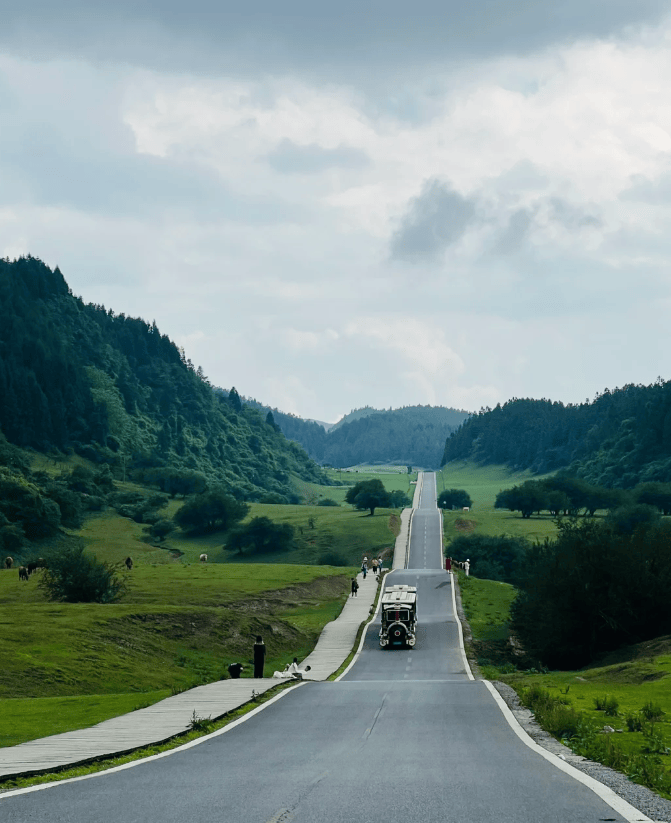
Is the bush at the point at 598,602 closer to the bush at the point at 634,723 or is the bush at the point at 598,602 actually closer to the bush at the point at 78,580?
the bush at the point at 78,580

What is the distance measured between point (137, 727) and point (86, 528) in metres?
134

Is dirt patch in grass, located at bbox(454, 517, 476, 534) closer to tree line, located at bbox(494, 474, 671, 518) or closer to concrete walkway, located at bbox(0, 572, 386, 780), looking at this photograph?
tree line, located at bbox(494, 474, 671, 518)

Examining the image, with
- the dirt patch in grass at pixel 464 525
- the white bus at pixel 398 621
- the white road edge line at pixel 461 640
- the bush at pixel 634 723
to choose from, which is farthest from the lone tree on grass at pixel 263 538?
the bush at pixel 634 723

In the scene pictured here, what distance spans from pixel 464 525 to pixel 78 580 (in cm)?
9078

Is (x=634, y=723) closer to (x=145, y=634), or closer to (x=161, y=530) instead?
(x=145, y=634)

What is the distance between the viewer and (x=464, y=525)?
5842 inches

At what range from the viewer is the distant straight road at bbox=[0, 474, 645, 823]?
10773 mm

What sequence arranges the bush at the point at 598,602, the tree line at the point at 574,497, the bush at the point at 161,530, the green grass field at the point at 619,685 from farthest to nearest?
the tree line at the point at 574,497
the bush at the point at 161,530
the bush at the point at 598,602
the green grass field at the point at 619,685

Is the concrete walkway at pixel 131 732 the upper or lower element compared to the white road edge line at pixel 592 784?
lower

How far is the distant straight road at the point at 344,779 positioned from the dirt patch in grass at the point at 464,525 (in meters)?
123

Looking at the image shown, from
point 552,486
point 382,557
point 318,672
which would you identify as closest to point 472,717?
point 318,672

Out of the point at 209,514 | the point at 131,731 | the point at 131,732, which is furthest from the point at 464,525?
the point at 131,732

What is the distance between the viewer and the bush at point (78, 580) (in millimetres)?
66688

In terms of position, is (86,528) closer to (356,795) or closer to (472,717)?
(472,717)
